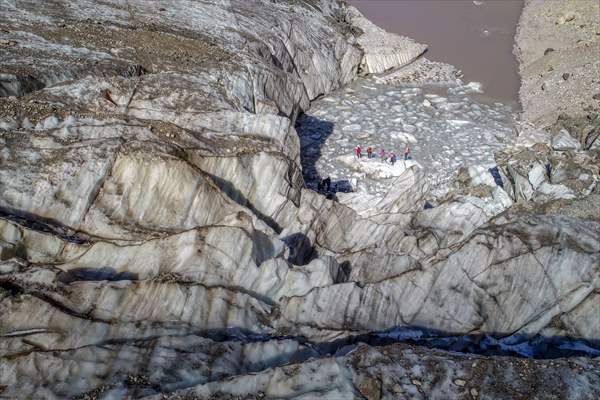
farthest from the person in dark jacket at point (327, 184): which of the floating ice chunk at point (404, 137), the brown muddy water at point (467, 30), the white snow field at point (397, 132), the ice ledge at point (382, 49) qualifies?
the brown muddy water at point (467, 30)

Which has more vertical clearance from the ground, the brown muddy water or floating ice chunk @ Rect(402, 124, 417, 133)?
the brown muddy water

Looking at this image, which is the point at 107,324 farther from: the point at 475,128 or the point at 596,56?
the point at 596,56

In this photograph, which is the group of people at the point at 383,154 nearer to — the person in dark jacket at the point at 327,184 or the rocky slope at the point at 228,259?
the person in dark jacket at the point at 327,184

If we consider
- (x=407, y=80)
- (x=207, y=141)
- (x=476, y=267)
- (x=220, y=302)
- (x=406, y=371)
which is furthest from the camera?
(x=407, y=80)

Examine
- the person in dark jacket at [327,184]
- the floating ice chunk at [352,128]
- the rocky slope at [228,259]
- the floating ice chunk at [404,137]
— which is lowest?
the person in dark jacket at [327,184]

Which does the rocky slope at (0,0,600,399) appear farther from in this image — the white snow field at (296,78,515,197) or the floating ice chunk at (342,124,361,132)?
the floating ice chunk at (342,124,361,132)

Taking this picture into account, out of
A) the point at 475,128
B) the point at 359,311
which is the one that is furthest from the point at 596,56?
the point at 359,311

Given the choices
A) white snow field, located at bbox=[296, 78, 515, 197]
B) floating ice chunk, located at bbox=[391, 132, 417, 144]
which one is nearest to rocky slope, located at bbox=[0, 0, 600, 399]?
white snow field, located at bbox=[296, 78, 515, 197]
